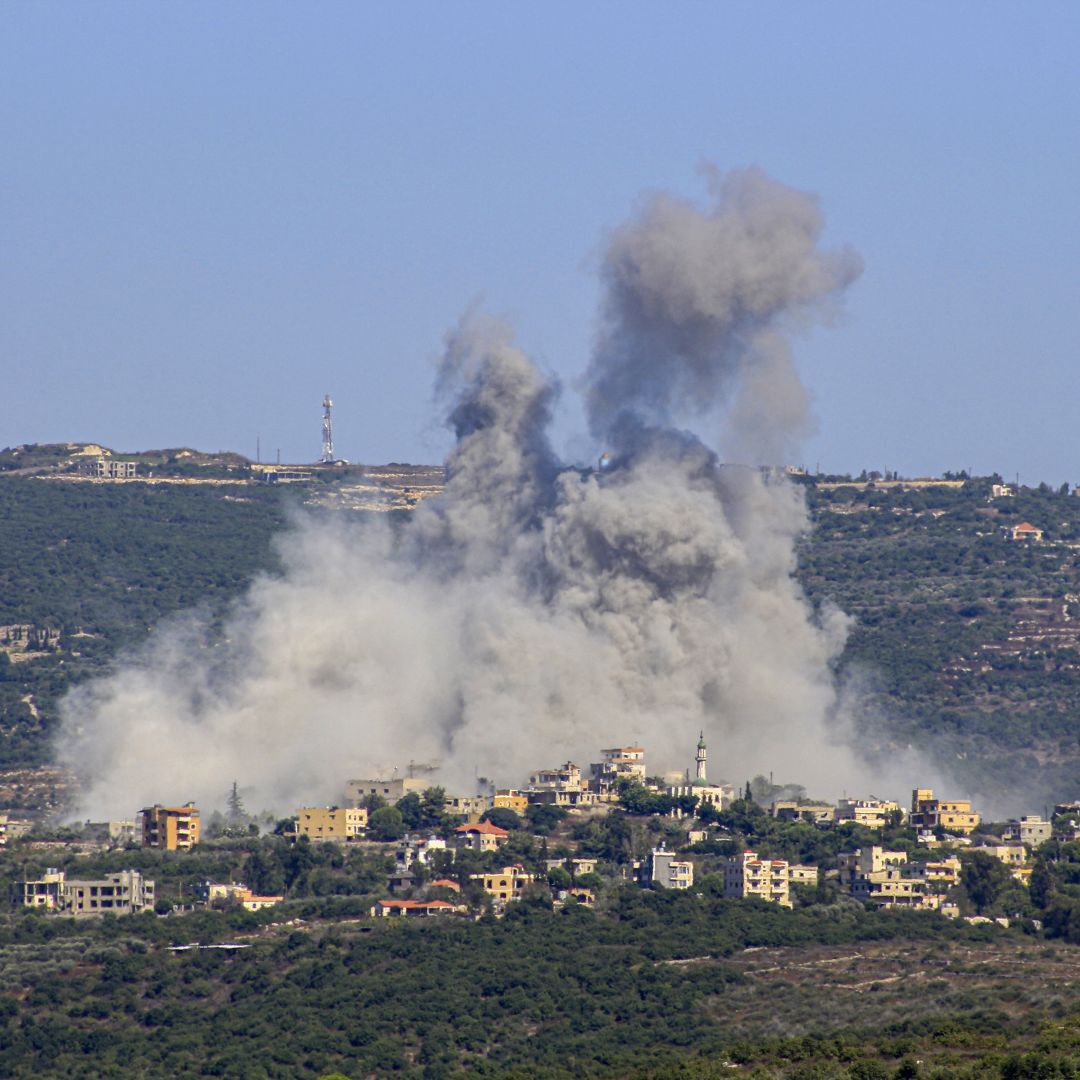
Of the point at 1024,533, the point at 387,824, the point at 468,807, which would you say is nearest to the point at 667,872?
the point at 468,807

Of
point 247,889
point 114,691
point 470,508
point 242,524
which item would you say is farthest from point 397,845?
point 242,524

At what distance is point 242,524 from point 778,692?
184 feet

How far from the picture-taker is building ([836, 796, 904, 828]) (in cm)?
10114

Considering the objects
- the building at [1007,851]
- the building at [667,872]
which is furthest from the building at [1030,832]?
the building at [667,872]

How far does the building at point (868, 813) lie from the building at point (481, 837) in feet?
28.1

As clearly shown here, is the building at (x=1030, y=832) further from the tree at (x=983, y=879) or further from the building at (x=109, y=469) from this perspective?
the building at (x=109, y=469)

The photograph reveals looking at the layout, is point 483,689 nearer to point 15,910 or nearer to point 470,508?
point 470,508

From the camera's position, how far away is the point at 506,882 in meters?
95.0

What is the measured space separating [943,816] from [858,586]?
4494cm

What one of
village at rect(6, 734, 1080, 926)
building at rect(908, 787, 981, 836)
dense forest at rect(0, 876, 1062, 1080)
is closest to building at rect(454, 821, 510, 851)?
village at rect(6, 734, 1080, 926)

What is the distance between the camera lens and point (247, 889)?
96.1 metres

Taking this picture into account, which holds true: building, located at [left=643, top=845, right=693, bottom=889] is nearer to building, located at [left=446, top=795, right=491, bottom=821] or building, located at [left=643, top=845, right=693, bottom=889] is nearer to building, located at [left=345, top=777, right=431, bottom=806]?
building, located at [left=446, top=795, right=491, bottom=821]

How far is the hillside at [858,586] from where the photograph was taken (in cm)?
12696

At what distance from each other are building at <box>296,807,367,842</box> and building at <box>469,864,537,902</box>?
18.0 ft
